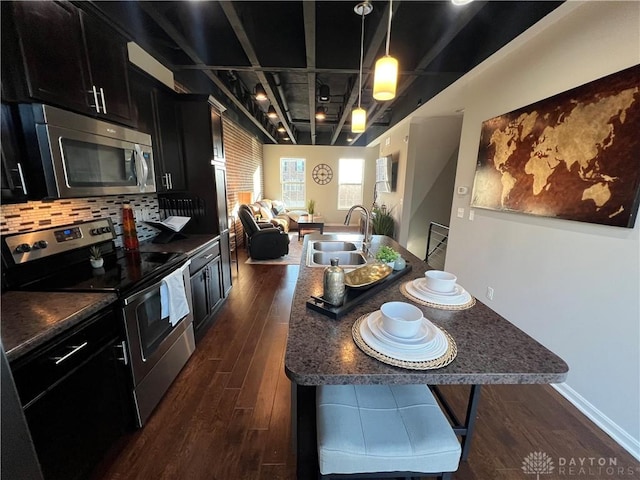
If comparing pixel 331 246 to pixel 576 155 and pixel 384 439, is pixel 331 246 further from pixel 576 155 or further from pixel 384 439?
pixel 576 155

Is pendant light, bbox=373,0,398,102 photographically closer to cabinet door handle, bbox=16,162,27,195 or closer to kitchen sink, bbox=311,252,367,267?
kitchen sink, bbox=311,252,367,267

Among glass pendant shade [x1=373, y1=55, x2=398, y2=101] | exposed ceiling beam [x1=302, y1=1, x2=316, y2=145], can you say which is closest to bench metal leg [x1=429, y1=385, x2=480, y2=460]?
glass pendant shade [x1=373, y1=55, x2=398, y2=101]

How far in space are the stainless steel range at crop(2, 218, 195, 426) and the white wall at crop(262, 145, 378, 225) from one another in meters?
6.62

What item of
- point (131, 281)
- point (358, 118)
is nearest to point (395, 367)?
point (131, 281)

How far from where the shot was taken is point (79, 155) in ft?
4.69

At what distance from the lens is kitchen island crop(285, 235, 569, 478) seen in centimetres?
78

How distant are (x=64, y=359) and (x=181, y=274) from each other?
34.9 inches

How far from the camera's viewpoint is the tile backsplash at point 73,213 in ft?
4.65

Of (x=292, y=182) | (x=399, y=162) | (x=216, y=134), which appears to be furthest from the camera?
(x=292, y=182)

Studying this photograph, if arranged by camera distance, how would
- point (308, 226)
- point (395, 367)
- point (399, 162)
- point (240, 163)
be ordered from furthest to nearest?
point (308, 226)
point (240, 163)
point (399, 162)
point (395, 367)

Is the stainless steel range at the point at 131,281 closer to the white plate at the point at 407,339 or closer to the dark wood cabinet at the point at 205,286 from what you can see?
the dark wood cabinet at the point at 205,286

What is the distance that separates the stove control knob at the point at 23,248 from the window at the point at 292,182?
24.1 feet

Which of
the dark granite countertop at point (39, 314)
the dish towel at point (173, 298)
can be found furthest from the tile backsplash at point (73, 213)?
the dish towel at point (173, 298)

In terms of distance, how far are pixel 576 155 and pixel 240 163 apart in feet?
18.1
